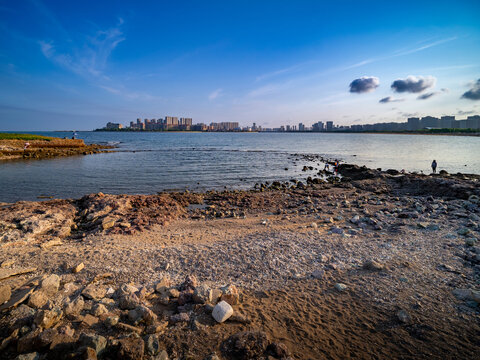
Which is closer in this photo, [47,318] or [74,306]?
[47,318]

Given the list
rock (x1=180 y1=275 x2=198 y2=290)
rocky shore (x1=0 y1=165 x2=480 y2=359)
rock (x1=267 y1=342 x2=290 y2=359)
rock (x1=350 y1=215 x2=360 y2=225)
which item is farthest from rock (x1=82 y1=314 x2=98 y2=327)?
rock (x1=350 y1=215 x2=360 y2=225)

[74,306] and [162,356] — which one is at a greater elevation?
[74,306]

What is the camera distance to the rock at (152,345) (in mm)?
3823

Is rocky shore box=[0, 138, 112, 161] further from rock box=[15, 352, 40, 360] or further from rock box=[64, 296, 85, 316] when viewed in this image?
rock box=[15, 352, 40, 360]

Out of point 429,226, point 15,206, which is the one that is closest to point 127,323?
point 429,226

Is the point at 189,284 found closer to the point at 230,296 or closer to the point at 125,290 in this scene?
the point at 230,296

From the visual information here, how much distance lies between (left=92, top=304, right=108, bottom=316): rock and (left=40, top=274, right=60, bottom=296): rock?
54.4 inches

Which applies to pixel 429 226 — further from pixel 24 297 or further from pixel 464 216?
pixel 24 297

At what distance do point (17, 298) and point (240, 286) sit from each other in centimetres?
469

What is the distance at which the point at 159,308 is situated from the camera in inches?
194

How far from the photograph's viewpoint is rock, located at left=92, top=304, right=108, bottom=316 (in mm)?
4556

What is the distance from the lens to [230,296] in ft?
16.7

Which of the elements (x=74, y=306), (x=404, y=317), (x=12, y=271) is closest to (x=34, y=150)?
(x=12, y=271)

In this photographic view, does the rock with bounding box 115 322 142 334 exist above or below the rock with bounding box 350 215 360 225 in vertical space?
above
